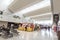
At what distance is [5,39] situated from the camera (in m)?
2.42

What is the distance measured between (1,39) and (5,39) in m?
0.09

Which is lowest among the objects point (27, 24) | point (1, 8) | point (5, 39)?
point (5, 39)

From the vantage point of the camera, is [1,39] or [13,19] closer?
[1,39]

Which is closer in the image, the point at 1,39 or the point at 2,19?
the point at 1,39

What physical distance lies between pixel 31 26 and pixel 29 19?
587mm

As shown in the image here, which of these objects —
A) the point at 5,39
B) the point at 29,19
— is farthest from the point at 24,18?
the point at 5,39

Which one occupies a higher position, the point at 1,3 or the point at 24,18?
the point at 1,3

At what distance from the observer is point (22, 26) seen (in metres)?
4.80

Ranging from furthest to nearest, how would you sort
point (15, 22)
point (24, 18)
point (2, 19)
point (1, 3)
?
1. point (1, 3)
2. point (24, 18)
3. point (15, 22)
4. point (2, 19)

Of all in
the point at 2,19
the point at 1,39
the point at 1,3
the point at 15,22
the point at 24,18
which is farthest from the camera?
the point at 1,3

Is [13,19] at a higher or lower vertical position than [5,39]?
higher

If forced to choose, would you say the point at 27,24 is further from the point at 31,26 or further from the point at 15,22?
the point at 15,22

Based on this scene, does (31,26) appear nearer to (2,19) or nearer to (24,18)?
(24,18)

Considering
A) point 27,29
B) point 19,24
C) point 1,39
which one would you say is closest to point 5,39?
point 1,39
